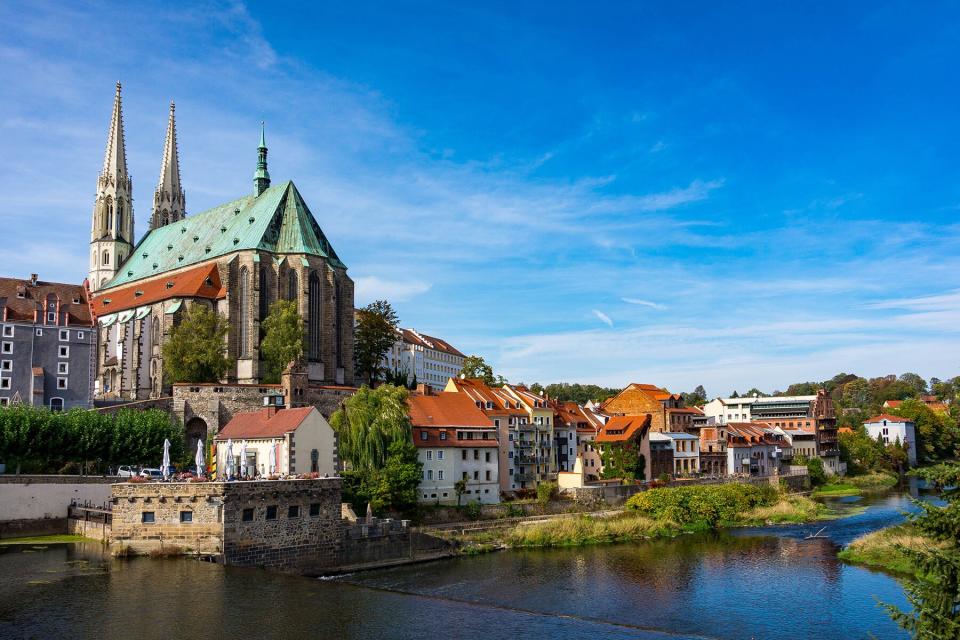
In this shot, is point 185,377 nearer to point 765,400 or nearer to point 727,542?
point 727,542

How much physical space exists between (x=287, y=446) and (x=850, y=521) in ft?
164

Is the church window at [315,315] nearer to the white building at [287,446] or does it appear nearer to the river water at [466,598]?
the white building at [287,446]

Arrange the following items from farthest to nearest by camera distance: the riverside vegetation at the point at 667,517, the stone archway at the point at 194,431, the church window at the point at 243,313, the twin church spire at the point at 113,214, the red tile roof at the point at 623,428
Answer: the twin church spire at the point at 113,214
the church window at the point at 243,313
the red tile roof at the point at 623,428
the stone archway at the point at 194,431
the riverside vegetation at the point at 667,517

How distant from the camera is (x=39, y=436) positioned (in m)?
59.5

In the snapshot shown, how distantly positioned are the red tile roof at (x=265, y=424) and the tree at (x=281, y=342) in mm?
21118

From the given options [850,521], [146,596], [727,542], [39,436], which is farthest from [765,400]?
[146,596]

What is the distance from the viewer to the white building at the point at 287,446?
5462 cm

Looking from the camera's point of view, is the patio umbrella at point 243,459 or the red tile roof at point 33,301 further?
the red tile roof at point 33,301

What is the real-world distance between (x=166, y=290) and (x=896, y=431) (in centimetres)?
12286

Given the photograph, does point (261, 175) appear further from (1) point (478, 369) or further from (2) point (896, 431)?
(2) point (896, 431)

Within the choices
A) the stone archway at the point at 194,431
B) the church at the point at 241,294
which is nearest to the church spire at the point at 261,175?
the church at the point at 241,294

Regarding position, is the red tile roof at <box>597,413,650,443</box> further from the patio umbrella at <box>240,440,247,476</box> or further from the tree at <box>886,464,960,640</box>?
the tree at <box>886,464,960,640</box>

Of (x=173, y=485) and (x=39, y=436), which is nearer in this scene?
(x=173, y=485)

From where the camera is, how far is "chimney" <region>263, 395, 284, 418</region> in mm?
61616
